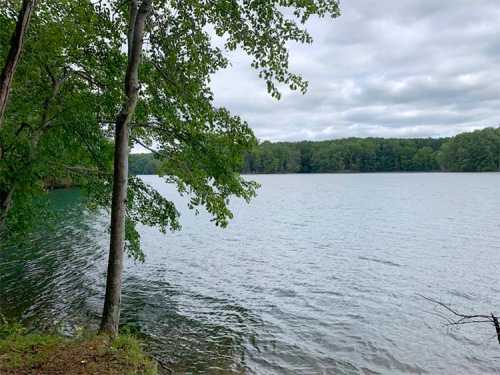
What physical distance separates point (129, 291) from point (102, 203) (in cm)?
564

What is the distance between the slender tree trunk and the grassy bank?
2.25 ft

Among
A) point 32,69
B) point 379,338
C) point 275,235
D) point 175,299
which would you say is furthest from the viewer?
point 275,235

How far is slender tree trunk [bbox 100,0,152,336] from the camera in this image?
743 cm

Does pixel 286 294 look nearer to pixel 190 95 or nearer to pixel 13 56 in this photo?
pixel 190 95

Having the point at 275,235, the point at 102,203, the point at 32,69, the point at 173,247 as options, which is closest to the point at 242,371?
the point at 102,203

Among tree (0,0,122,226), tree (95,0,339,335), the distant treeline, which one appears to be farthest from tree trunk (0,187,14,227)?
the distant treeline

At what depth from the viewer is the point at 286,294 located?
1543 cm

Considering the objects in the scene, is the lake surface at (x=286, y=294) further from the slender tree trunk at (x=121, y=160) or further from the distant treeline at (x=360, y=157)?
the distant treeline at (x=360, y=157)

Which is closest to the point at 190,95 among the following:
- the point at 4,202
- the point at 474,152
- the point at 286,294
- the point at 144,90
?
the point at 144,90

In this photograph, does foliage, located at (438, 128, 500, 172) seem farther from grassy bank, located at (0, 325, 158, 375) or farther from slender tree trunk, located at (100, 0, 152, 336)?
grassy bank, located at (0, 325, 158, 375)

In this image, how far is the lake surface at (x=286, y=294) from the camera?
10.3 meters

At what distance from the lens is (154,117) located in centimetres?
955

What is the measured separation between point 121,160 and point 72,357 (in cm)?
347

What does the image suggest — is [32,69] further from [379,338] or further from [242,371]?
[379,338]
